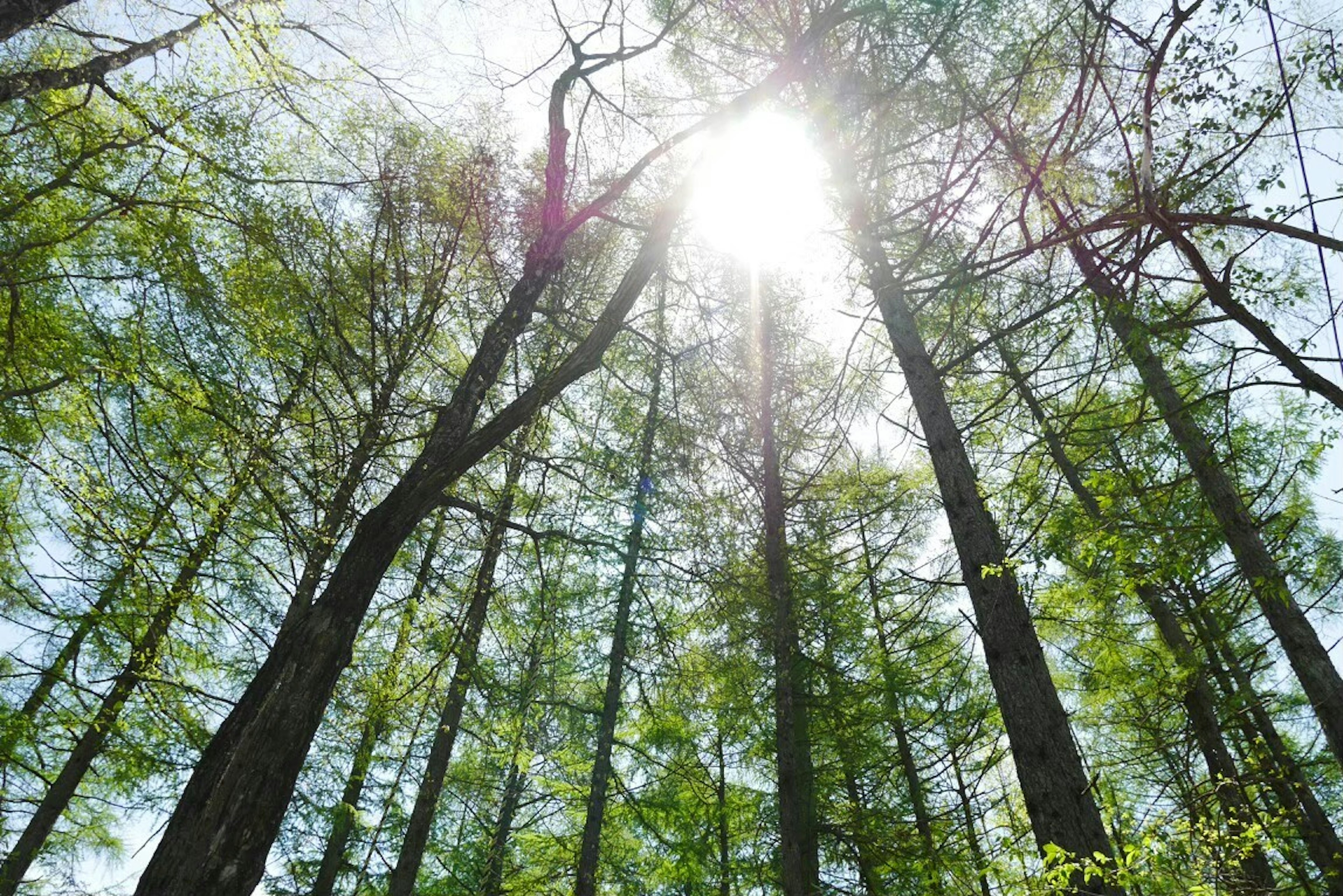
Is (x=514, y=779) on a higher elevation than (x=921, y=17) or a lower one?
lower

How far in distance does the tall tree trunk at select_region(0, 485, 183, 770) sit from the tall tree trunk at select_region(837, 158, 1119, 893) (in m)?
4.72

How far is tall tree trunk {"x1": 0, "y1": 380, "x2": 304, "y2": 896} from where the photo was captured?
4.38 m

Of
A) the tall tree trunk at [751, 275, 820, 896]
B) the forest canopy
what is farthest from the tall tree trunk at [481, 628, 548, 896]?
the tall tree trunk at [751, 275, 820, 896]

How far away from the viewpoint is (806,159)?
224 inches

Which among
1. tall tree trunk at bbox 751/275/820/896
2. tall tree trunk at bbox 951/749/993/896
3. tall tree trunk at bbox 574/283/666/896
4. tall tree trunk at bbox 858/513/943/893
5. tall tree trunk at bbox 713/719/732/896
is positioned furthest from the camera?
tall tree trunk at bbox 713/719/732/896

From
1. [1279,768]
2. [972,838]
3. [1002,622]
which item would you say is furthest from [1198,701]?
[1002,622]

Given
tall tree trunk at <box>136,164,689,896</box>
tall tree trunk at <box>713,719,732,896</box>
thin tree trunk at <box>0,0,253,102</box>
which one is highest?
thin tree trunk at <box>0,0,253,102</box>

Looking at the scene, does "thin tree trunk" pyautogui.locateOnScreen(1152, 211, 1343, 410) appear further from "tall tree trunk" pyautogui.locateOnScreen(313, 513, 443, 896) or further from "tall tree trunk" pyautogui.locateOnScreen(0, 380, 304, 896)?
"tall tree trunk" pyautogui.locateOnScreen(313, 513, 443, 896)

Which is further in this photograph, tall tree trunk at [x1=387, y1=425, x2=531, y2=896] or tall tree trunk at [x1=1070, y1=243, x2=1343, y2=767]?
tall tree trunk at [x1=387, y1=425, x2=531, y2=896]

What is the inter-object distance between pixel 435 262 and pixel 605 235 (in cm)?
188

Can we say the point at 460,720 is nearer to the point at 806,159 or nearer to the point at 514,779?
the point at 514,779

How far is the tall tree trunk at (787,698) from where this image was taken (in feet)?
21.5

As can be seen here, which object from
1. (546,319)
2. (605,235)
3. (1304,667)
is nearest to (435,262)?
(546,319)

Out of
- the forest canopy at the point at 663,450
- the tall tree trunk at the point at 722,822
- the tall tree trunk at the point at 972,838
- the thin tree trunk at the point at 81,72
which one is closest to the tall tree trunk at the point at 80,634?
the forest canopy at the point at 663,450
